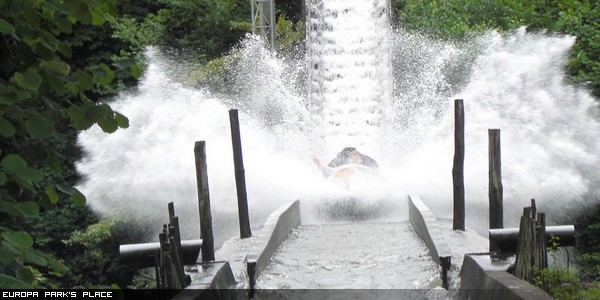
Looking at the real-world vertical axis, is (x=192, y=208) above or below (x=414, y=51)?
below

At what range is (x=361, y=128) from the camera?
24016 millimetres

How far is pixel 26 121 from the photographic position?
14.3 feet

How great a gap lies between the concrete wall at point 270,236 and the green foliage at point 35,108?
18.9 feet

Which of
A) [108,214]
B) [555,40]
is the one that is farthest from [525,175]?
[108,214]

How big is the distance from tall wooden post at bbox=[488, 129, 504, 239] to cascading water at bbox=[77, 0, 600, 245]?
5.19 meters

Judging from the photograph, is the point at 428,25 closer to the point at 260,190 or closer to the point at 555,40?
the point at 555,40

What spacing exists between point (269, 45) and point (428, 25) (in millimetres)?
3436

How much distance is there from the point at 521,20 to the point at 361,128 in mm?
4263

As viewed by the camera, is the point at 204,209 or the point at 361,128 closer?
the point at 204,209

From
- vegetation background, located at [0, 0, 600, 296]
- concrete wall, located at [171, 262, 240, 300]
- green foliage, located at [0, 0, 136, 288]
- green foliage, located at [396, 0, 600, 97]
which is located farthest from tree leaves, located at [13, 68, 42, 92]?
green foliage, located at [396, 0, 600, 97]

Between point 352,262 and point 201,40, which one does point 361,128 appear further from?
point 352,262

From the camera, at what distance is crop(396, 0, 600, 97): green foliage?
79.4 ft

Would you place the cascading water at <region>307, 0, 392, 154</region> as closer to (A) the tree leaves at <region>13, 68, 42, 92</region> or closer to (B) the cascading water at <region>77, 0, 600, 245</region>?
(B) the cascading water at <region>77, 0, 600, 245</region>

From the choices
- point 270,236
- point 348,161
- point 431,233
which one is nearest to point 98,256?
point 348,161
